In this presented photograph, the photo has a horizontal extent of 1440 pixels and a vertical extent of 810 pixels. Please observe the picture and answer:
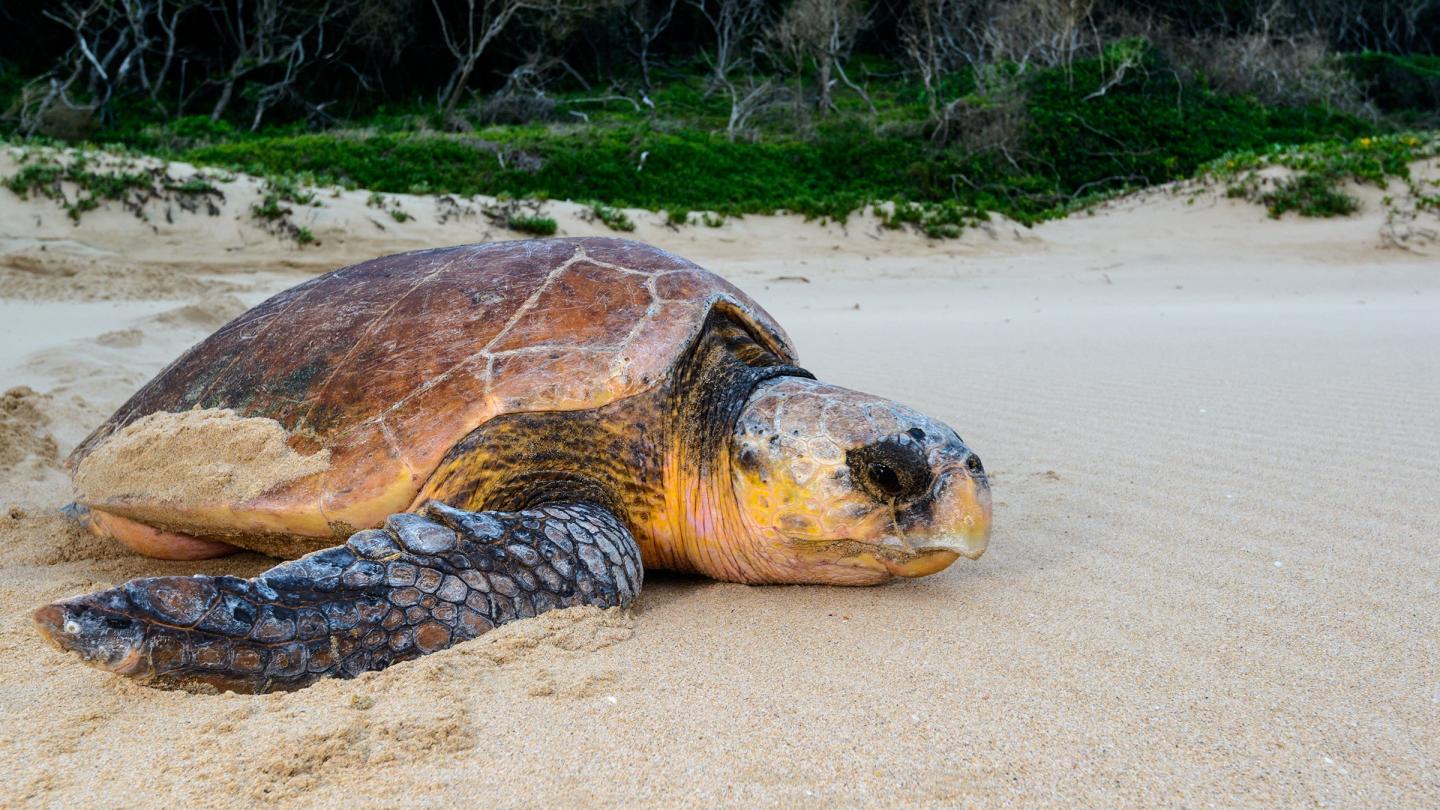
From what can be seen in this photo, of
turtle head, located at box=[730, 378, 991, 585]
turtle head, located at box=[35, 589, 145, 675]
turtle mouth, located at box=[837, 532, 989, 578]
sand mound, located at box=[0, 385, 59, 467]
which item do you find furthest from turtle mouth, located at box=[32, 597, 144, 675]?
sand mound, located at box=[0, 385, 59, 467]

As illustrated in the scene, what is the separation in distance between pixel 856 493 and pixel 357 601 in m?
1.09

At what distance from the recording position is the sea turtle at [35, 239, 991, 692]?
6.20ft

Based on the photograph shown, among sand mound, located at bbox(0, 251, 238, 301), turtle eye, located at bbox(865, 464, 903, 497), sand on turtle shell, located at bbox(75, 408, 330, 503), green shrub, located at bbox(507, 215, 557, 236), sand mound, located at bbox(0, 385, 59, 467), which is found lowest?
sand mound, located at bbox(0, 251, 238, 301)

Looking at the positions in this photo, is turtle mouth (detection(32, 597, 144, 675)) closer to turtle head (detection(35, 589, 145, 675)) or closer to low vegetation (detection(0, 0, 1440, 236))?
turtle head (detection(35, 589, 145, 675))

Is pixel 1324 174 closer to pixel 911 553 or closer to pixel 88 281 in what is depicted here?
pixel 911 553

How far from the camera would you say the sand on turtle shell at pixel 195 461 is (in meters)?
2.44

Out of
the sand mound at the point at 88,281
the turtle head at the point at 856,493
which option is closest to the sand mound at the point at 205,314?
the sand mound at the point at 88,281

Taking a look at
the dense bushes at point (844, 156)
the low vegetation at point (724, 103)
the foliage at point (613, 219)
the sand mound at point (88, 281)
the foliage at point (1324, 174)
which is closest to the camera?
the sand mound at point (88, 281)

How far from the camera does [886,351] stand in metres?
6.34

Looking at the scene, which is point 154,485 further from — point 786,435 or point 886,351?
point 886,351

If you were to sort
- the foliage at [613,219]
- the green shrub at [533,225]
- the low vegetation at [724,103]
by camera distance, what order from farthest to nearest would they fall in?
the low vegetation at [724,103]
the foliage at [613,219]
the green shrub at [533,225]

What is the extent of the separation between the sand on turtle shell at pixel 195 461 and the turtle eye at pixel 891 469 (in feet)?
4.30

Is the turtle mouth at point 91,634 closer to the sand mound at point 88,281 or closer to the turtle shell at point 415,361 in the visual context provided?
the turtle shell at point 415,361

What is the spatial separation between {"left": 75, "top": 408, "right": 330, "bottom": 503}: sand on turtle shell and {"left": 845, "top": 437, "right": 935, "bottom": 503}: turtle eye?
4.30ft
